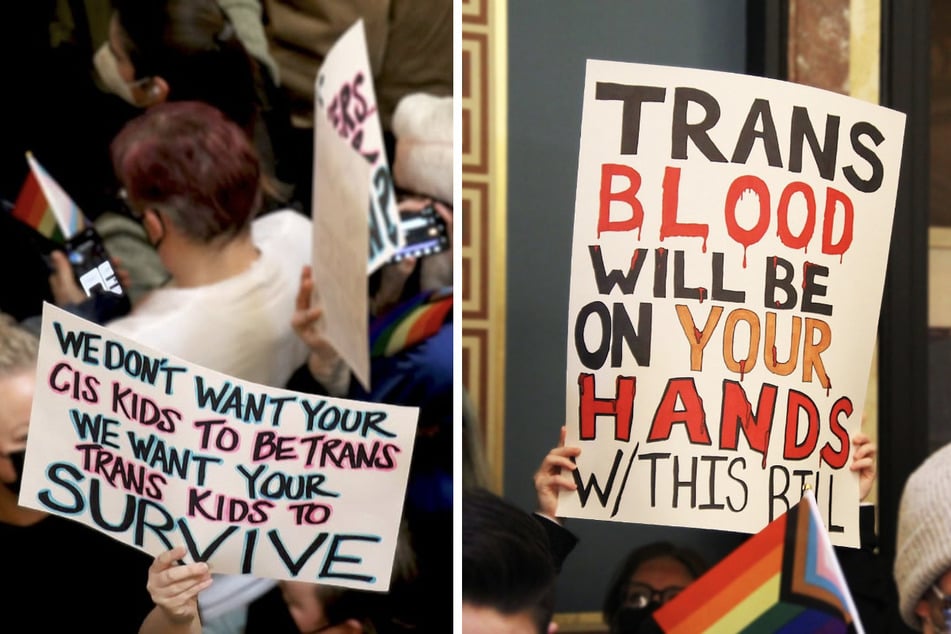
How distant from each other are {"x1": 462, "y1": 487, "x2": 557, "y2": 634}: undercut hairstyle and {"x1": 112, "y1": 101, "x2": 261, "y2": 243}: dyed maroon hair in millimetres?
503

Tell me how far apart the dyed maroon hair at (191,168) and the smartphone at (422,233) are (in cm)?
21

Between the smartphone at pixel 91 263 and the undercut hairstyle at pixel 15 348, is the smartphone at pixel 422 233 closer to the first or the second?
the smartphone at pixel 91 263

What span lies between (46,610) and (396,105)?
78 centimetres

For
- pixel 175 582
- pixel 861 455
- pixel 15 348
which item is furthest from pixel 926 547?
pixel 15 348

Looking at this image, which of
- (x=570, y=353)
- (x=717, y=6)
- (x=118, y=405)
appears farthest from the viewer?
(x=717, y=6)

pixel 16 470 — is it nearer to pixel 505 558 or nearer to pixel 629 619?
pixel 505 558

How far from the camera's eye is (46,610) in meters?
1.37

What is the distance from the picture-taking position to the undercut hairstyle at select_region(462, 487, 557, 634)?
1566 mm

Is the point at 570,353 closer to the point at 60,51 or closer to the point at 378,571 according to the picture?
the point at 378,571

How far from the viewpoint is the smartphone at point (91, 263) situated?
4.51 ft

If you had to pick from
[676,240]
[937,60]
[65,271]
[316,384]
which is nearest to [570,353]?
[676,240]

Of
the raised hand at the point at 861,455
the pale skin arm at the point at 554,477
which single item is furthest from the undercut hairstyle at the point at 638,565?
the raised hand at the point at 861,455

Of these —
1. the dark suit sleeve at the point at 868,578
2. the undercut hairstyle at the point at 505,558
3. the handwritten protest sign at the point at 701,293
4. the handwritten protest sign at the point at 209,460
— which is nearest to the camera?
the handwritten protest sign at the point at 209,460

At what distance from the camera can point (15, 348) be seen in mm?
1357
